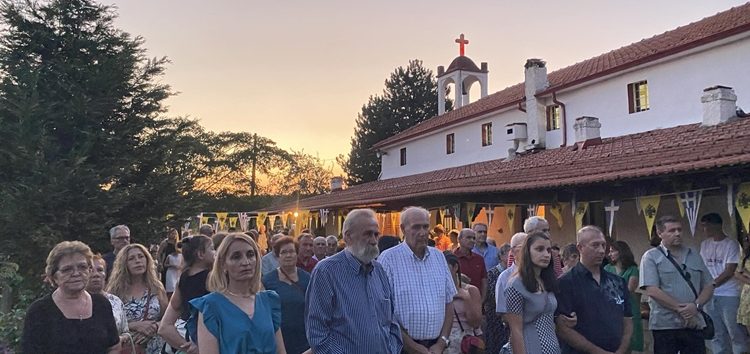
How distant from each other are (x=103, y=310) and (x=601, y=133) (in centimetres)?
1522

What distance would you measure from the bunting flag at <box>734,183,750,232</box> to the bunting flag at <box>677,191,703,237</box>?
2.17 ft

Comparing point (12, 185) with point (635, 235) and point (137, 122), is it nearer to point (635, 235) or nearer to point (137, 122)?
point (137, 122)

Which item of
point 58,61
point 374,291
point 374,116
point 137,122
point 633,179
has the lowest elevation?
point 374,291

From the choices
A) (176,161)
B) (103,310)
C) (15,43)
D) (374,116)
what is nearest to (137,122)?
(176,161)

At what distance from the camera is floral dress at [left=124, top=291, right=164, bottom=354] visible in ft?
17.2

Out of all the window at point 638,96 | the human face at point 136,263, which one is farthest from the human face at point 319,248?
the window at point 638,96

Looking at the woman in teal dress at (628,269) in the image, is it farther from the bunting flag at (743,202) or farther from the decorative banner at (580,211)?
the decorative banner at (580,211)

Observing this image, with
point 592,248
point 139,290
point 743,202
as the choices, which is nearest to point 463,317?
point 592,248

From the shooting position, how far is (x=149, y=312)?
5293 mm

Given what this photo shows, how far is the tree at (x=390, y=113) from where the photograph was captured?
44.5 meters

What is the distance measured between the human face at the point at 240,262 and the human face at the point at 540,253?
Result: 81.7 inches

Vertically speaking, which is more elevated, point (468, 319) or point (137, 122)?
point (137, 122)

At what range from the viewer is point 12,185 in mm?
11672

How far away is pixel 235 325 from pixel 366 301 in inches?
34.7
